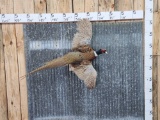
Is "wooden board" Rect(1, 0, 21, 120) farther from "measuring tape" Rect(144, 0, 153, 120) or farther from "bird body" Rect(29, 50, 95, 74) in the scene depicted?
"measuring tape" Rect(144, 0, 153, 120)

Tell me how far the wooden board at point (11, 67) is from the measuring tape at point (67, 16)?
0.03 m

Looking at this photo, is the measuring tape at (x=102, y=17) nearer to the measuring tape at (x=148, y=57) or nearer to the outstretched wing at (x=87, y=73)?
the measuring tape at (x=148, y=57)

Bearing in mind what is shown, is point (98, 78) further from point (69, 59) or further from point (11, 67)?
point (11, 67)

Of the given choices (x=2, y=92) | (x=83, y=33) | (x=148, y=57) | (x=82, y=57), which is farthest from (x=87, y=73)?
(x=2, y=92)

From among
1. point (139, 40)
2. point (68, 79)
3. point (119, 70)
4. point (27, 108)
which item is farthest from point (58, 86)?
point (139, 40)

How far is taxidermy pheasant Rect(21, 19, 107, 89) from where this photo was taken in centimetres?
135

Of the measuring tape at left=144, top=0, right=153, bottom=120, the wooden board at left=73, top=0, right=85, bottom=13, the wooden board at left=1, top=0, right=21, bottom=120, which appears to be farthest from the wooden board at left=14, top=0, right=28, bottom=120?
the measuring tape at left=144, top=0, right=153, bottom=120

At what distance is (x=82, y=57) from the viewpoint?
4.43 feet

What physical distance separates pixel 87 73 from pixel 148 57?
30cm

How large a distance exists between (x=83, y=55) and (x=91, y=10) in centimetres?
22

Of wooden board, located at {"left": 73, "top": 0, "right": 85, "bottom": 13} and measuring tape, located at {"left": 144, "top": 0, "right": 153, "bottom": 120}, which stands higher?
wooden board, located at {"left": 73, "top": 0, "right": 85, "bottom": 13}

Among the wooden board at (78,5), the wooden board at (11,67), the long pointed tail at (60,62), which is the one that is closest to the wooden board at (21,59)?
the wooden board at (11,67)

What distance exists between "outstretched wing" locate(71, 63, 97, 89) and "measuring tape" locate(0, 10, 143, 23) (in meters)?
0.23

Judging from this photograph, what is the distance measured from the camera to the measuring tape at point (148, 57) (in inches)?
54.0
